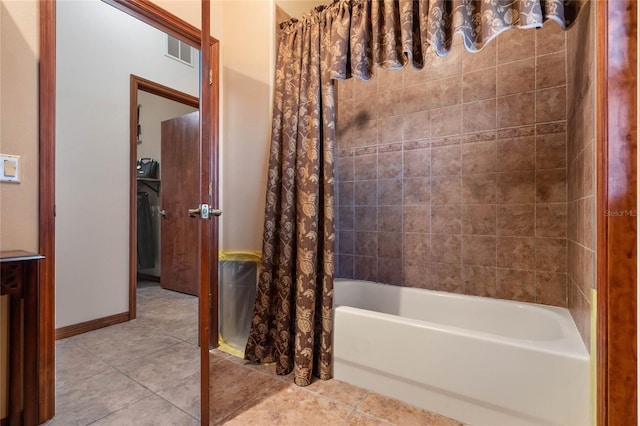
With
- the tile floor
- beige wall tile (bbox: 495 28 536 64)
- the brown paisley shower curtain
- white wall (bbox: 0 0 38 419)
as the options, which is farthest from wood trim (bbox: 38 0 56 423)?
beige wall tile (bbox: 495 28 536 64)

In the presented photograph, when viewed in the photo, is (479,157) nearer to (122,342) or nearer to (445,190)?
(445,190)

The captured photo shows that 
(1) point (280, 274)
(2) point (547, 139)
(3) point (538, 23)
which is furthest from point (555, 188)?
(1) point (280, 274)

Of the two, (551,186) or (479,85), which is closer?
(551,186)

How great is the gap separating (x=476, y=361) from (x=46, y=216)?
2.04m

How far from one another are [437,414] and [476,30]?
5.81 ft

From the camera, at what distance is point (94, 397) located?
142cm

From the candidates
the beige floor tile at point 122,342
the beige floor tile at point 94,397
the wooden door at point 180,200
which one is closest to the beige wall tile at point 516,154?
the beige floor tile at point 94,397

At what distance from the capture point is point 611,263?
0.84 metres

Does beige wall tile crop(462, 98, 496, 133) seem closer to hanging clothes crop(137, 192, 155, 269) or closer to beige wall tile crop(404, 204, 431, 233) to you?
beige wall tile crop(404, 204, 431, 233)

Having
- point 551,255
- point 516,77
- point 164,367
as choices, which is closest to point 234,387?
point 164,367

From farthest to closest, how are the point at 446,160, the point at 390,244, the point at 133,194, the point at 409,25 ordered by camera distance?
1. the point at 133,194
2. the point at 390,244
3. the point at 446,160
4. the point at 409,25

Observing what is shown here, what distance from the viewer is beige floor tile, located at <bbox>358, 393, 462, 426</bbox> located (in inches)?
49.9

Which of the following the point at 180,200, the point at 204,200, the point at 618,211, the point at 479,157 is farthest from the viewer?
the point at 180,200

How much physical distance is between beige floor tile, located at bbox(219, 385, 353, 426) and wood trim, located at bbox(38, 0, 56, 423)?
834 millimetres
